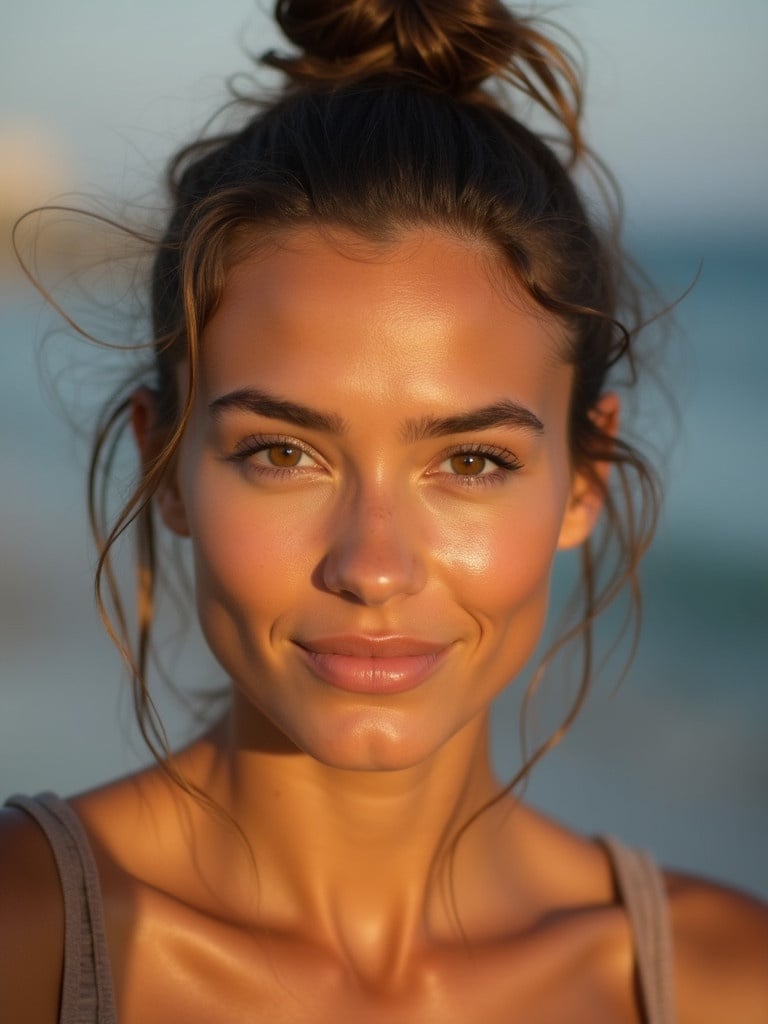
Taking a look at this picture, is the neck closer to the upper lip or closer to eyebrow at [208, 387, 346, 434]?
the upper lip

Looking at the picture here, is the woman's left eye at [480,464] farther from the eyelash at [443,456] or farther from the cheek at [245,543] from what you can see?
the cheek at [245,543]

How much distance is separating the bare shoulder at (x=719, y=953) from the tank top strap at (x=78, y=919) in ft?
3.36

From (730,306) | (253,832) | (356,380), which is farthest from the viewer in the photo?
(730,306)

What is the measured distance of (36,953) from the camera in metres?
2.16

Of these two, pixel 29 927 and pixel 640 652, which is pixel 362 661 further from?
pixel 640 652

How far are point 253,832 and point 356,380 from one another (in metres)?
0.83

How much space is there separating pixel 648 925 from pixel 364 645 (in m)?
0.88

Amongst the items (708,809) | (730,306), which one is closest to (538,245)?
(708,809)

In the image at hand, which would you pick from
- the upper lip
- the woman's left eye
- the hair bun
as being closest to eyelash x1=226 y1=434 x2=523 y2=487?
the woman's left eye

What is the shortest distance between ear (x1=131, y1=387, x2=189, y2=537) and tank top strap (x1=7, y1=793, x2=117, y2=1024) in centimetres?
51

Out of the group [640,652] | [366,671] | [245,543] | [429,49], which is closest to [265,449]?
[245,543]

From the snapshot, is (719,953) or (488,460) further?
(719,953)

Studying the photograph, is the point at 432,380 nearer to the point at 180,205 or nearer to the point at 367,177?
the point at 367,177

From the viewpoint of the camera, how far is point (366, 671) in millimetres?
2189
